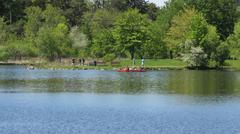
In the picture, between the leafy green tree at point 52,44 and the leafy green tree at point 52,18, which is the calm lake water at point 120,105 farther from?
the leafy green tree at point 52,18

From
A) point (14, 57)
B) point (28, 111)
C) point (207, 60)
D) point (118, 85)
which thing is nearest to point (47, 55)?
point (14, 57)

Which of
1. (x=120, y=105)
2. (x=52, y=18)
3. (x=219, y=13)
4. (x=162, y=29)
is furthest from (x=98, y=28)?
(x=120, y=105)

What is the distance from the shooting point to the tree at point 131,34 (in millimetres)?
113250

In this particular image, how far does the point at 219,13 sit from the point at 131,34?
20.2 metres

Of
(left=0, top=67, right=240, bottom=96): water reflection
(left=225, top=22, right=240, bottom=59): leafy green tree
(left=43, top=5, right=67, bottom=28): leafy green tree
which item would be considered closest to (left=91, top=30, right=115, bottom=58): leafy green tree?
(left=43, top=5, right=67, bottom=28): leafy green tree

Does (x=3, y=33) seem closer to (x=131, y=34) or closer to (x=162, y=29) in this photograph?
(x=131, y=34)

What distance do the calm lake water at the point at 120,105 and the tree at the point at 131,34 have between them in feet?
103

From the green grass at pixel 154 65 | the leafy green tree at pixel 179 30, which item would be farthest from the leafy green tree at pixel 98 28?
the leafy green tree at pixel 179 30

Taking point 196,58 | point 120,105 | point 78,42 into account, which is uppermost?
point 78,42

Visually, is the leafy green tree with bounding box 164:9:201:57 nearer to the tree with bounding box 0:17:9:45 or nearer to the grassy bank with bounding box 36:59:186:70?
the grassy bank with bounding box 36:59:186:70

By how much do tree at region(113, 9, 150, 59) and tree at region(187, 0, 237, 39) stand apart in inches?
560

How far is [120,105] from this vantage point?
2058 inches

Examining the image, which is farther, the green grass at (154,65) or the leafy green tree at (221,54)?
the leafy green tree at (221,54)

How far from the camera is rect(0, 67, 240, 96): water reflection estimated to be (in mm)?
65625
